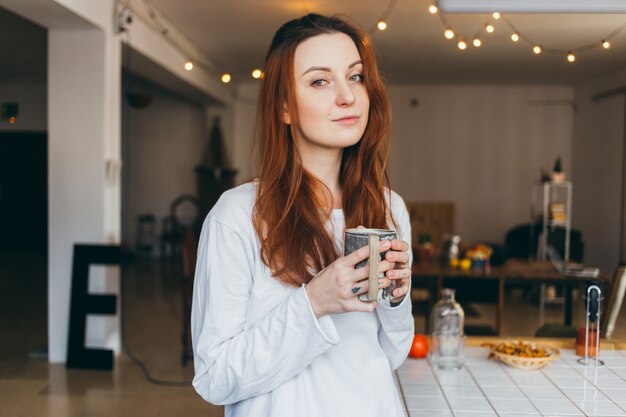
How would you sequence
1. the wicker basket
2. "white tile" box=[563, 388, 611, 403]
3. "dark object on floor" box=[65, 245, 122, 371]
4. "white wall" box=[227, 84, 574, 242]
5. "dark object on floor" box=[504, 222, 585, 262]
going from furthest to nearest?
"white wall" box=[227, 84, 574, 242] < "dark object on floor" box=[504, 222, 585, 262] < "dark object on floor" box=[65, 245, 122, 371] < the wicker basket < "white tile" box=[563, 388, 611, 403]

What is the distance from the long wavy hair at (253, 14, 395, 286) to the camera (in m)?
1.06

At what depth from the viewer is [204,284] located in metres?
1.02

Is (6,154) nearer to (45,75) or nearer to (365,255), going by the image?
(45,75)

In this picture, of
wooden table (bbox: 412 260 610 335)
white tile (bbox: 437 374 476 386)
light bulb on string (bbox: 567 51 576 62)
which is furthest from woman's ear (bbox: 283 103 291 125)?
wooden table (bbox: 412 260 610 335)

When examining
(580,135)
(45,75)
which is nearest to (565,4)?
(580,135)

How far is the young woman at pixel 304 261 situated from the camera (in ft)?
3.16

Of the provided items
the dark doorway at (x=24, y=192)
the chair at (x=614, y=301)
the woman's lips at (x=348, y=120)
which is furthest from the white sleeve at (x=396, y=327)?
the dark doorway at (x=24, y=192)

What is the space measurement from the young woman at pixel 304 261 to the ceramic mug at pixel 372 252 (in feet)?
0.04

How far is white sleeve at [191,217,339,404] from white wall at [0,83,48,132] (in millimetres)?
3420

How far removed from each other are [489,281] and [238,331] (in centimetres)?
441

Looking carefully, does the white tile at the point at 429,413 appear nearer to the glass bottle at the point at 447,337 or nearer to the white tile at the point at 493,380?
the white tile at the point at 493,380

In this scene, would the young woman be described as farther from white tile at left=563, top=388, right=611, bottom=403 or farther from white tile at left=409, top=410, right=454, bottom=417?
white tile at left=563, top=388, right=611, bottom=403

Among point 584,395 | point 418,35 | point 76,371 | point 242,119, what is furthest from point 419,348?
point 242,119

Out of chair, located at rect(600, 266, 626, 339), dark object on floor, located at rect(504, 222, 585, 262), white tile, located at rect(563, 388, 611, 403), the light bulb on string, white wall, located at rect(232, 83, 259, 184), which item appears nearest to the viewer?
white tile, located at rect(563, 388, 611, 403)
